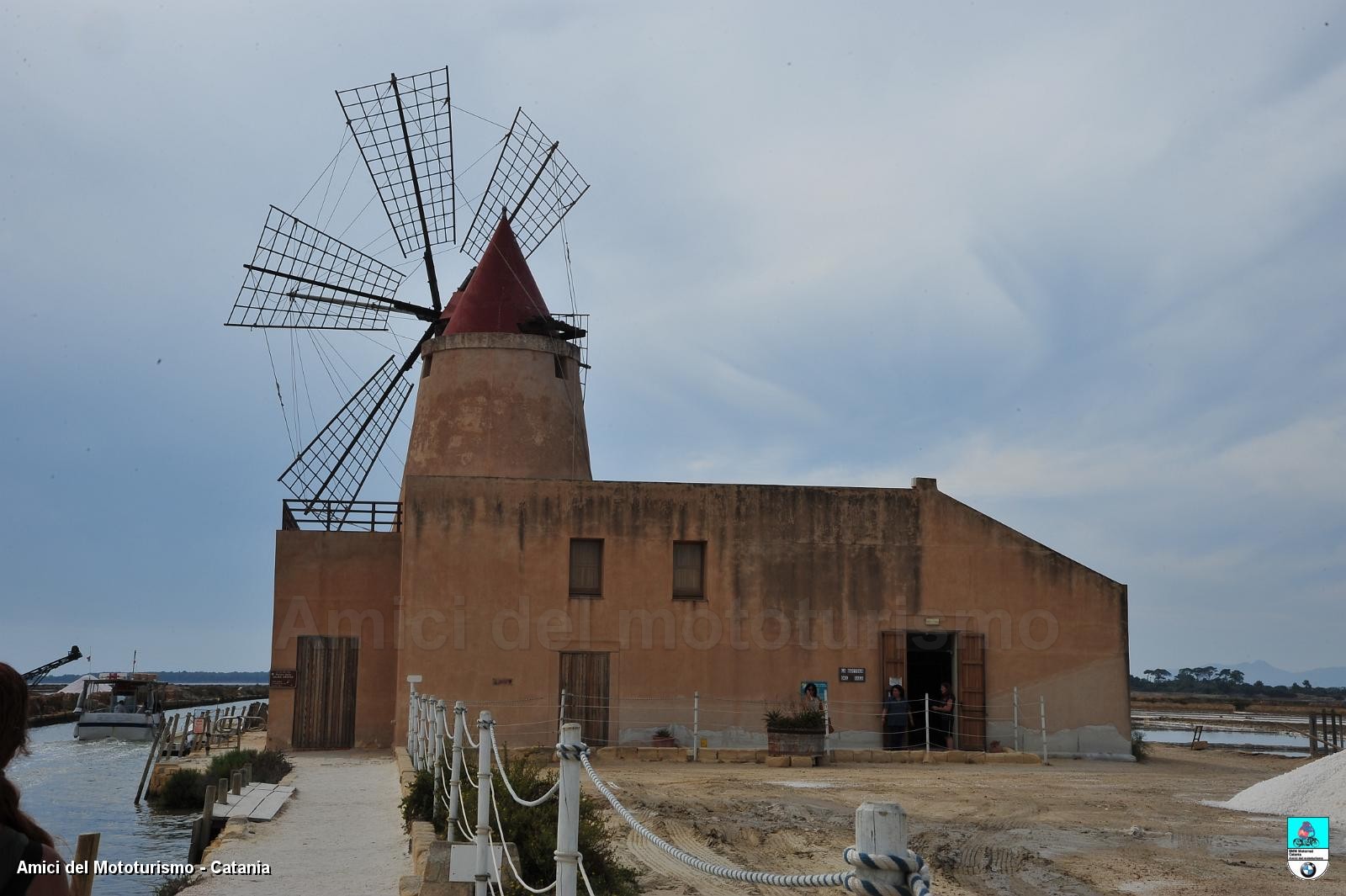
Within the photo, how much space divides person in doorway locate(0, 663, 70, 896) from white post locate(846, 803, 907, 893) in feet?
5.97

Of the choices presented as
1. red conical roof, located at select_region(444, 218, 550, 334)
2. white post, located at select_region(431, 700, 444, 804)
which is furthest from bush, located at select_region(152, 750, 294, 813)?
red conical roof, located at select_region(444, 218, 550, 334)

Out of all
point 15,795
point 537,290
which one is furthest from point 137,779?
point 15,795

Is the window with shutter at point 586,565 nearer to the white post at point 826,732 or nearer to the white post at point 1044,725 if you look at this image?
the white post at point 826,732

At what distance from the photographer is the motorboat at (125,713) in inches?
1681

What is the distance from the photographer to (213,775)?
17922mm

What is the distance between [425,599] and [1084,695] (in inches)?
406

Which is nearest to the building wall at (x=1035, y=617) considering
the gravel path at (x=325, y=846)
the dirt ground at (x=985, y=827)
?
the dirt ground at (x=985, y=827)

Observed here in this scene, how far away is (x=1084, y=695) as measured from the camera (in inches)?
793

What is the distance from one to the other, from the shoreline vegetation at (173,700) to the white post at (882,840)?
40478mm

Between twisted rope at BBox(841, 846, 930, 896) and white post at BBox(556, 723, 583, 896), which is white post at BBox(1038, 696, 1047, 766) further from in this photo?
twisted rope at BBox(841, 846, 930, 896)

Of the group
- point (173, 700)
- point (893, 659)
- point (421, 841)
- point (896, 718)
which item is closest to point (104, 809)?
point (896, 718)

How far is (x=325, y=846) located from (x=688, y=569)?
997 cm

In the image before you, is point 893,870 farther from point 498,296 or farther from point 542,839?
point 498,296

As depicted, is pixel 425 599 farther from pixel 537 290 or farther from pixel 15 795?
pixel 15 795
